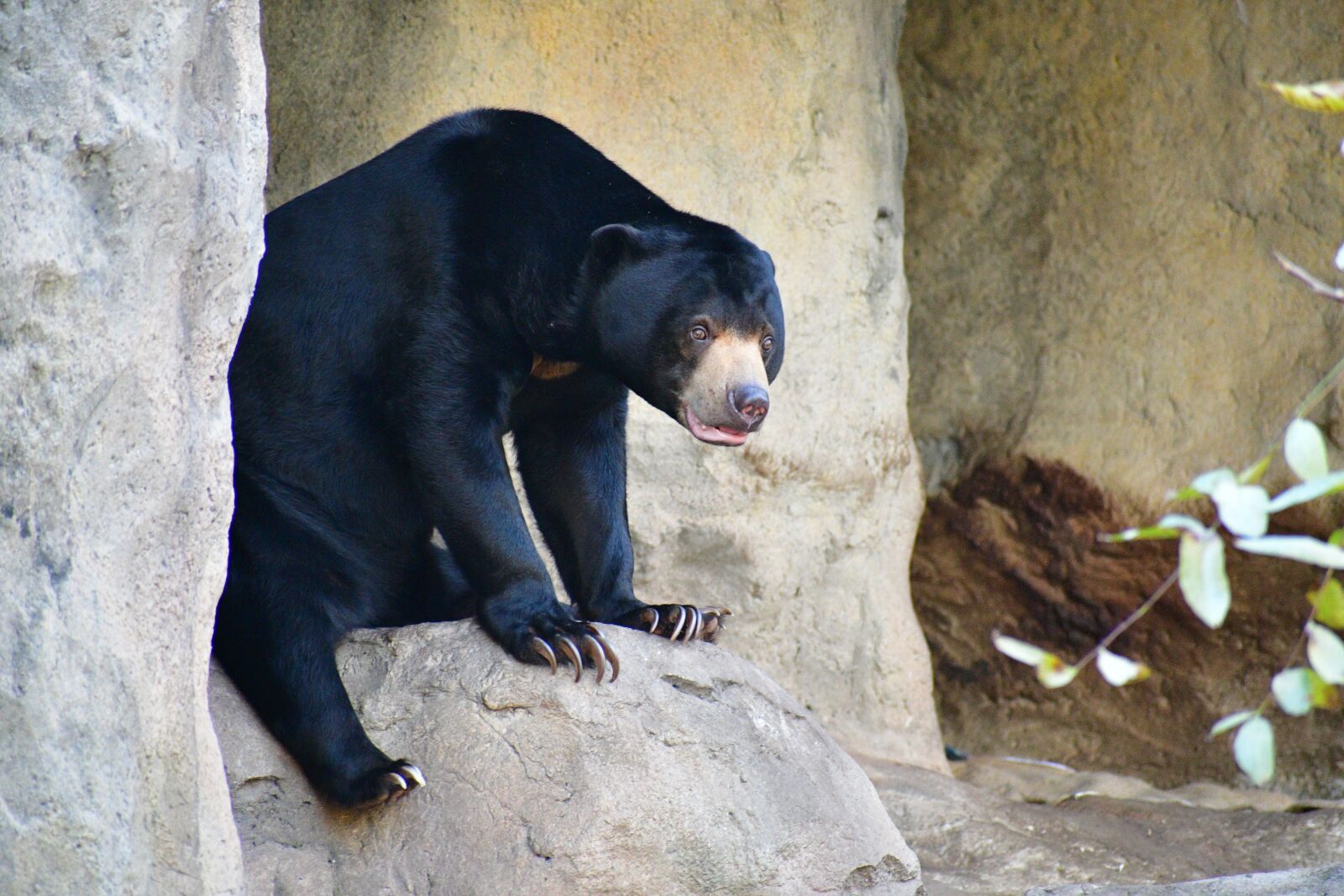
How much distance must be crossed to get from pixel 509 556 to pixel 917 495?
3295mm

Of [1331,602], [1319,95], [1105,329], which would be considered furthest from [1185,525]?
[1105,329]

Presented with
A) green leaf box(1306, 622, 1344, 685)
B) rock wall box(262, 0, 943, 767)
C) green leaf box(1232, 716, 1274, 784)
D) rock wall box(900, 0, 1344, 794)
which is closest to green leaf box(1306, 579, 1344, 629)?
green leaf box(1306, 622, 1344, 685)

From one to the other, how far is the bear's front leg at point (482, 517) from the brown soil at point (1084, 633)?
12.5ft

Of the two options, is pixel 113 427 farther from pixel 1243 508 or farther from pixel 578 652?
pixel 1243 508

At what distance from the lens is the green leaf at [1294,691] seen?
59.7 inches

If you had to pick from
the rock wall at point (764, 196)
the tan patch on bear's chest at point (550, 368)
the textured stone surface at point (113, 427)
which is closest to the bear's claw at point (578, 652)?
the tan patch on bear's chest at point (550, 368)

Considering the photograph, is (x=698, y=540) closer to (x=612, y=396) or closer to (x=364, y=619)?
(x=612, y=396)

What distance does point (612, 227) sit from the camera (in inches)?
177

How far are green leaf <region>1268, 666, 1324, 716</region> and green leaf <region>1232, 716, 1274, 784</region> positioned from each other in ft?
0.10

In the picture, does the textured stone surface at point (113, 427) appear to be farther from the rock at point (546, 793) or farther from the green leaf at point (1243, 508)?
the green leaf at point (1243, 508)

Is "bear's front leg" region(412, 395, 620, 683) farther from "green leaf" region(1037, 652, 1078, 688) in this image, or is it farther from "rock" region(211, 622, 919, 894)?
"green leaf" region(1037, 652, 1078, 688)

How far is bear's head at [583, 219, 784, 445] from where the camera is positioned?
4.47 metres

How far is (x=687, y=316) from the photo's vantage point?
177 inches

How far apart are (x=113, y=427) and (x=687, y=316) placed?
195cm
